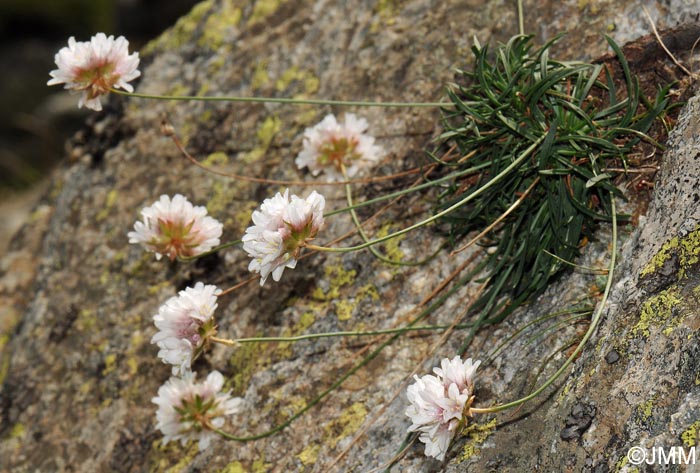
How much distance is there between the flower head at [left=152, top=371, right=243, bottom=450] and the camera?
107 inches

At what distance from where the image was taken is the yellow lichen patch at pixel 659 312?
197cm

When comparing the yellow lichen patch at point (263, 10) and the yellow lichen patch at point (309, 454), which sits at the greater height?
the yellow lichen patch at point (263, 10)

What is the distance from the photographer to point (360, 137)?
10.3 ft

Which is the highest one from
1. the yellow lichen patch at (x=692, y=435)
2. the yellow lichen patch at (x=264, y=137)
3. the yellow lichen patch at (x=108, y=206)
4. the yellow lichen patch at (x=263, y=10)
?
the yellow lichen patch at (x=263, y=10)

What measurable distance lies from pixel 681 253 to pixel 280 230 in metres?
1.15

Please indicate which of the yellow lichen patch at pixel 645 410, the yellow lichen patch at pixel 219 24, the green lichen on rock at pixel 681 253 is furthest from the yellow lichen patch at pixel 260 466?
the yellow lichen patch at pixel 219 24

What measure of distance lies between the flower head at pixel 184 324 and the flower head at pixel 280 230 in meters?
0.25

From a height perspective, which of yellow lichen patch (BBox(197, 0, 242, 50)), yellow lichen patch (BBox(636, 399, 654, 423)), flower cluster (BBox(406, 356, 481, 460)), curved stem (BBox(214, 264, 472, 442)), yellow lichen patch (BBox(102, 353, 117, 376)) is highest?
yellow lichen patch (BBox(197, 0, 242, 50))

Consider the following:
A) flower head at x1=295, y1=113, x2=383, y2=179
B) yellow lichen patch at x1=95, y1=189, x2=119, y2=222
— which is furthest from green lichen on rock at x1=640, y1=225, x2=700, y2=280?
yellow lichen patch at x1=95, y1=189, x2=119, y2=222

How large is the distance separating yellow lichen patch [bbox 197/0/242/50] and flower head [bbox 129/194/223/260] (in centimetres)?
135

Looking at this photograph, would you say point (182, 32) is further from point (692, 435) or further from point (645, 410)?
point (692, 435)

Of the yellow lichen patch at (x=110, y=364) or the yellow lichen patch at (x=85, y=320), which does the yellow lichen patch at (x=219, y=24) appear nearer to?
the yellow lichen patch at (x=85, y=320)

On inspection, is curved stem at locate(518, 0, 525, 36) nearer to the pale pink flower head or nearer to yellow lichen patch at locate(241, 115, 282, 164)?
yellow lichen patch at locate(241, 115, 282, 164)

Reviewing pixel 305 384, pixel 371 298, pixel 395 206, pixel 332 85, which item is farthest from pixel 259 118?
pixel 305 384
